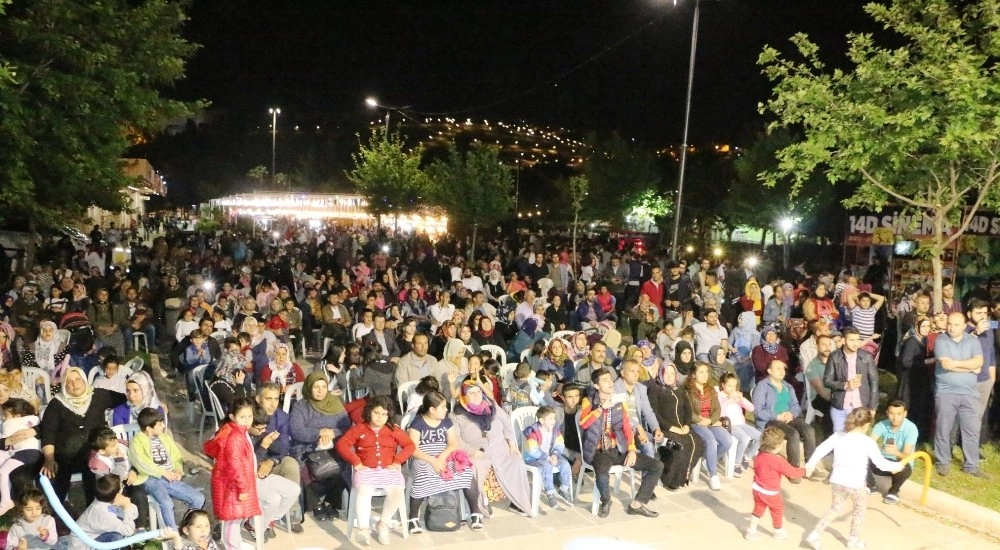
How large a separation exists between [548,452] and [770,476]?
5.81 ft

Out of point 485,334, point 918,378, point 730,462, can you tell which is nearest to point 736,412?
point 730,462

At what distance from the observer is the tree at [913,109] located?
7.13 m

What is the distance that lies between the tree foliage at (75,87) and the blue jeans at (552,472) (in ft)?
22.4

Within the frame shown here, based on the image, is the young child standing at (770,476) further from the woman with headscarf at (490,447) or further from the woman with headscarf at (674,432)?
the woman with headscarf at (490,447)

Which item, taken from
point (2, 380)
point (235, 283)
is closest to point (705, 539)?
point (2, 380)

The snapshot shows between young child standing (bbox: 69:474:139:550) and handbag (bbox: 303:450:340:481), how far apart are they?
1.36m

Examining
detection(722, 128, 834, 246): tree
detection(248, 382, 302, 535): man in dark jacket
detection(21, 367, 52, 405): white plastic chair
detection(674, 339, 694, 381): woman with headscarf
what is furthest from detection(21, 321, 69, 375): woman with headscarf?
detection(722, 128, 834, 246): tree

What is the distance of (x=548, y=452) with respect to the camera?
20.7 ft

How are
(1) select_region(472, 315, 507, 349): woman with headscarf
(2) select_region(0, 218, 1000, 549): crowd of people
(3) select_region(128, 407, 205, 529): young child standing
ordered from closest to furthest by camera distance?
1. (3) select_region(128, 407, 205, 529): young child standing
2. (2) select_region(0, 218, 1000, 549): crowd of people
3. (1) select_region(472, 315, 507, 349): woman with headscarf

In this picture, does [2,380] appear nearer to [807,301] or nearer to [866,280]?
[807,301]

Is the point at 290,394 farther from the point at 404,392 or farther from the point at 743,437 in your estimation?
the point at 743,437

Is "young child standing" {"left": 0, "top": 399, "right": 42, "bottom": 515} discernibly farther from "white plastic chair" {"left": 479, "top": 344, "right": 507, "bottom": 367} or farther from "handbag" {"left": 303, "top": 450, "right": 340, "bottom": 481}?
"white plastic chair" {"left": 479, "top": 344, "right": 507, "bottom": 367}

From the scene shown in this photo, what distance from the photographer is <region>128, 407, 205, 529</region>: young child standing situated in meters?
5.11

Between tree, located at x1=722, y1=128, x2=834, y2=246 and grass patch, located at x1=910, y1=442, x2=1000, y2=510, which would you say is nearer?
grass patch, located at x1=910, y1=442, x2=1000, y2=510
